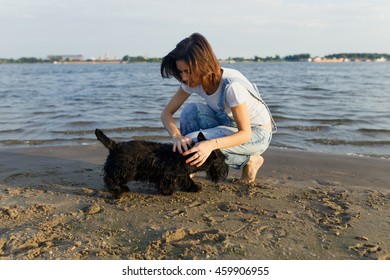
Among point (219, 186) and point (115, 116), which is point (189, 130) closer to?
point (219, 186)

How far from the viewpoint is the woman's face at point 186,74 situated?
130 inches

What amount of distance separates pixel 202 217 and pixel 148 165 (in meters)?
0.77

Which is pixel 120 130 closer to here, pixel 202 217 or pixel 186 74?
pixel 186 74

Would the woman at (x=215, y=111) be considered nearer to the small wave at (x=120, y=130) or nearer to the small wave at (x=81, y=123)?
the small wave at (x=120, y=130)

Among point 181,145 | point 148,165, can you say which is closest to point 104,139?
point 148,165

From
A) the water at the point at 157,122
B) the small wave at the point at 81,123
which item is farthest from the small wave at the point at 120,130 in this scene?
the small wave at the point at 81,123

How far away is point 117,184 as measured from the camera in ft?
11.5

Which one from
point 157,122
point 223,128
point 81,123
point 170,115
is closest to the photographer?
point 223,128

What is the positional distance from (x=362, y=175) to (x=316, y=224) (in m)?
1.86

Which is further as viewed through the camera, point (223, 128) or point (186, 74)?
point (223, 128)

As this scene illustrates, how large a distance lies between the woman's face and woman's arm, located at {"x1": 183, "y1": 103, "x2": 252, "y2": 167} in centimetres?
44

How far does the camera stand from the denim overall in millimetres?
3854

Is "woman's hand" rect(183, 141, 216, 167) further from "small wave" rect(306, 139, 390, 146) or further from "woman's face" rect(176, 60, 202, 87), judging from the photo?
"small wave" rect(306, 139, 390, 146)

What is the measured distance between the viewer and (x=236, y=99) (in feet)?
11.3
